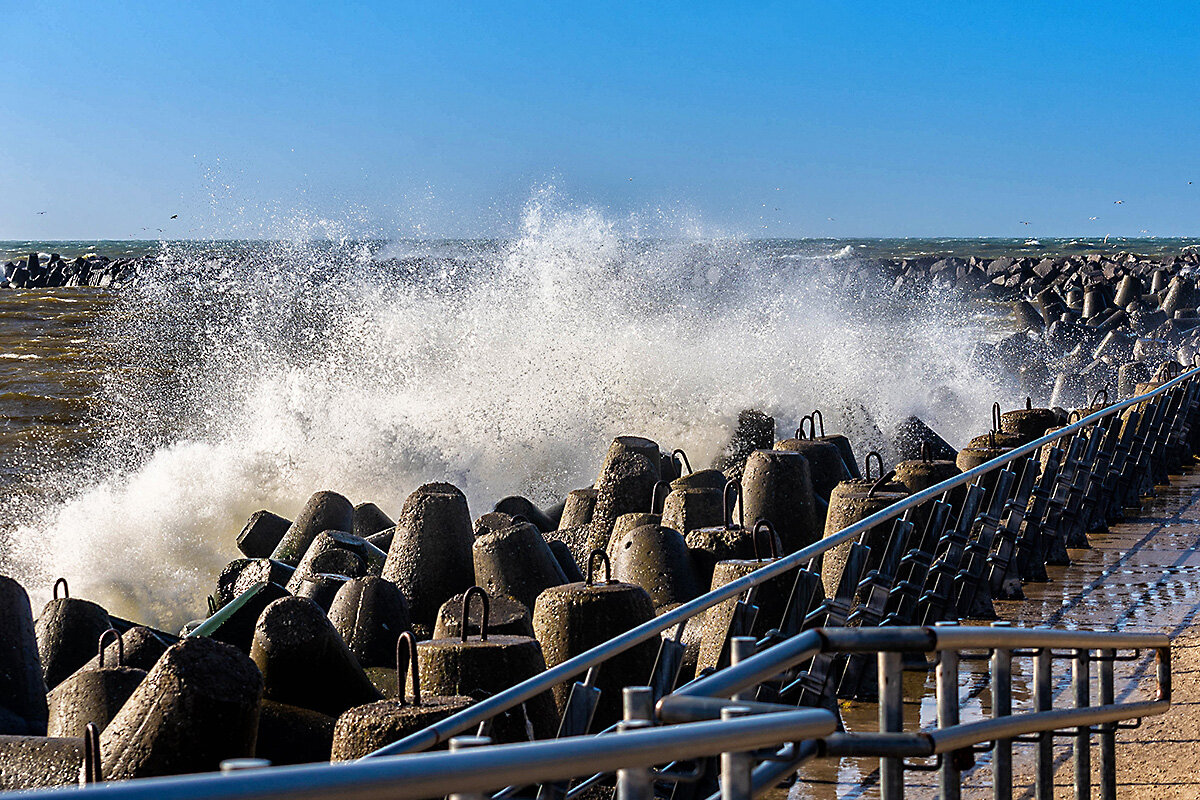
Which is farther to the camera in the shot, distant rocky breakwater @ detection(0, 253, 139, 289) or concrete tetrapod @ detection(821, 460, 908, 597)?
distant rocky breakwater @ detection(0, 253, 139, 289)

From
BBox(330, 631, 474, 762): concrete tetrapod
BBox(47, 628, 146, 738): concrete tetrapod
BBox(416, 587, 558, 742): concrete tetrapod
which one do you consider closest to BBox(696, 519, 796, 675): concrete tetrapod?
BBox(416, 587, 558, 742): concrete tetrapod

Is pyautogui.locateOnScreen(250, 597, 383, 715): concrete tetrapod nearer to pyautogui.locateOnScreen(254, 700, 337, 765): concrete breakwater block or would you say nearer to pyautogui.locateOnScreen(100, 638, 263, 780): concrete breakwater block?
pyautogui.locateOnScreen(254, 700, 337, 765): concrete breakwater block

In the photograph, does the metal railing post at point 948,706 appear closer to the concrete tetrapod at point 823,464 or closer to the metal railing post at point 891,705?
the metal railing post at point 891,705

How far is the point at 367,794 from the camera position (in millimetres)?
1329

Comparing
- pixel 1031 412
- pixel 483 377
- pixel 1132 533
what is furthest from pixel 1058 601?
pixel 483 377

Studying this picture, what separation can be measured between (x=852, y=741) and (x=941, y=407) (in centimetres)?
1716

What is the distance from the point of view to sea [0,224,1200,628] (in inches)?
563

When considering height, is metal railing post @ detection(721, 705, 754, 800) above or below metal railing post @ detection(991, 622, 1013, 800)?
above

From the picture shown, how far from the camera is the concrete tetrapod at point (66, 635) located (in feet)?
22.4

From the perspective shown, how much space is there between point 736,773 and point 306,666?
4.07 metres

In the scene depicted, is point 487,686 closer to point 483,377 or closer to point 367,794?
point 367,794

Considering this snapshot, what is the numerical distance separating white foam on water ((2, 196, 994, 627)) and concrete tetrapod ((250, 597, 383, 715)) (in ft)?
19.7

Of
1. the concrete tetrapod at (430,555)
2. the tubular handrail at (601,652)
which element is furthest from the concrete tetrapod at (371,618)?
the tubular handrail at (601,652)

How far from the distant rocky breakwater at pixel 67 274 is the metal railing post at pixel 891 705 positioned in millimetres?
64328
